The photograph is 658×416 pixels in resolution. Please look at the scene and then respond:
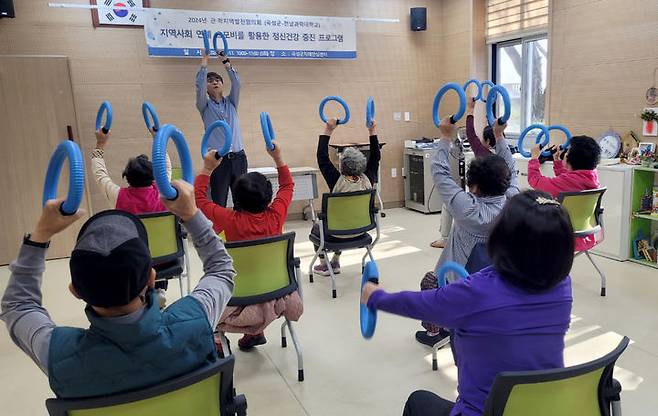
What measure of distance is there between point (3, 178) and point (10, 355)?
8.72 ft

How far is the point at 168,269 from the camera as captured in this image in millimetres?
3410

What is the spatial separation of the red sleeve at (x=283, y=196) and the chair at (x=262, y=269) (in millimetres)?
217

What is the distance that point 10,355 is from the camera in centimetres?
332

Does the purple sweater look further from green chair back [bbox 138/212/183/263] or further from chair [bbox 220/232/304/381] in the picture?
green chair back [bbox 138/212/183/263]

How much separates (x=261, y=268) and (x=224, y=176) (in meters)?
2.51

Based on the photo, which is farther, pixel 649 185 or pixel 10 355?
pixel 649 185

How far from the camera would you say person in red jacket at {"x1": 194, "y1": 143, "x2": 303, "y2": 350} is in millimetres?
2650

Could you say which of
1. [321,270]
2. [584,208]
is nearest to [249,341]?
[321,270]

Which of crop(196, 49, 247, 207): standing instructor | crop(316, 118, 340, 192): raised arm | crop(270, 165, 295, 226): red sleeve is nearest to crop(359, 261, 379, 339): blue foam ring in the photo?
crop(270, 165, 295, 226): red sleeve

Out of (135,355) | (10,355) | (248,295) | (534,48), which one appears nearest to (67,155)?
(135,355)

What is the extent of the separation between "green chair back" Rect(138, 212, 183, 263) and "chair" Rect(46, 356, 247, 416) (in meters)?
2.09

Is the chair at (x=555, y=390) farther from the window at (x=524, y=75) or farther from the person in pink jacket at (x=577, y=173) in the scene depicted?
the window at (x=524, y=75)

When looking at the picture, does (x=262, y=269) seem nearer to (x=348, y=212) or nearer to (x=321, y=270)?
(x=348, y=212)

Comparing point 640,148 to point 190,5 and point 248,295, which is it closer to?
point 248,295
